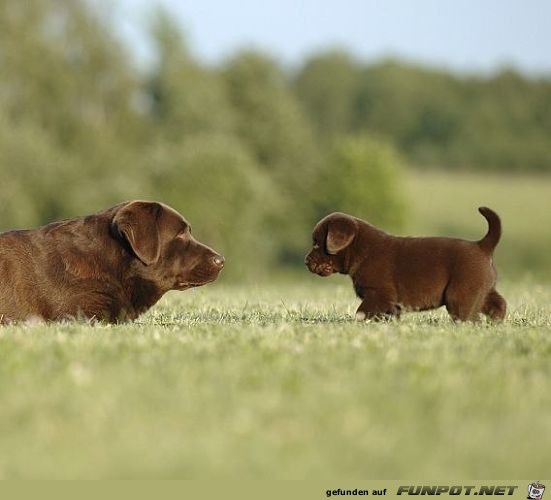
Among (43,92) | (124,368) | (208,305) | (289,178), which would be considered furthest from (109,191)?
(124,368)

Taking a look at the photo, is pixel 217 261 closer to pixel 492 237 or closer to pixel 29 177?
pixel 492 237

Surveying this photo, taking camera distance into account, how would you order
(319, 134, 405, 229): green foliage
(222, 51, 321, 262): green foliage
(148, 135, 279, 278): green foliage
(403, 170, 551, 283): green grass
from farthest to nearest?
(222, 51, 321, 262): green foliage < (319, 134, 405, 229): green foliage < (403, 170, 551, 283): green grass < (148, 135, 279, 278): green foliage

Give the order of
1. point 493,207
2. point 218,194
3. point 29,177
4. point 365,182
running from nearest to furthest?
point 29,177
point 218,194
point 493,207
point 365,182

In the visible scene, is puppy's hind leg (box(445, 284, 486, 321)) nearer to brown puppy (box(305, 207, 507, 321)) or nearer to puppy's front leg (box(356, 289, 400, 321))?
brown puppy (box(305, 207, 507, 321))

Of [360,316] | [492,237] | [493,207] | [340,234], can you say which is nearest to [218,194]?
[493,207]

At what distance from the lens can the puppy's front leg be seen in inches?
384

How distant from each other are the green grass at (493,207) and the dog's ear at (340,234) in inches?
1848

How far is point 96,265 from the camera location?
9.49 metres

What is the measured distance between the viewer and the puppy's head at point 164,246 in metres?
9.42

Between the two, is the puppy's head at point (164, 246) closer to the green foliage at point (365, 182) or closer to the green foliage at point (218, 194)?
the green foliage at point (218, 194)

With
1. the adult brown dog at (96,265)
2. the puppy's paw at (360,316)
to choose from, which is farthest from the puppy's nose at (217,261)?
the puppy's paw at (360,316)

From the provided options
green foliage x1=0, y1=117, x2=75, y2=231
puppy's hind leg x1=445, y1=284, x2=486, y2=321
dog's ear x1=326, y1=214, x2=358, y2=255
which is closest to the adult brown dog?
dog's ear x1=326, y1=214, x2=358, y2=255

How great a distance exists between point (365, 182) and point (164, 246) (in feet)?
218

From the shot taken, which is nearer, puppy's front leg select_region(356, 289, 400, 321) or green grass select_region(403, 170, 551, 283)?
puppy's front leg select_region(356, 289, 400, 321)
